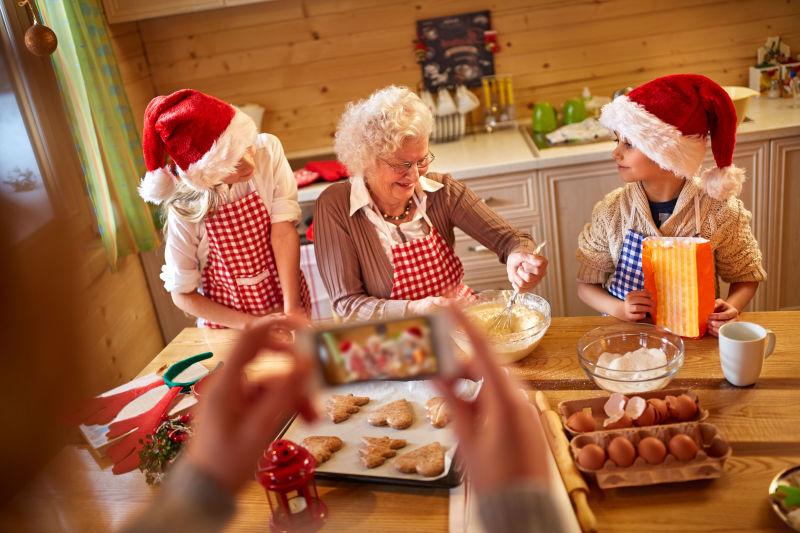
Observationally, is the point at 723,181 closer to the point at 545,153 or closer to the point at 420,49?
the point at 545,153

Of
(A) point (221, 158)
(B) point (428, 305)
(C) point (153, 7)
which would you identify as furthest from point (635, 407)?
(C) point (153, 7)

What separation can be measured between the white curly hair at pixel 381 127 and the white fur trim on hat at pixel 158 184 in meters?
0.46

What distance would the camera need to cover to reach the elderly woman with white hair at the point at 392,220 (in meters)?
1.68

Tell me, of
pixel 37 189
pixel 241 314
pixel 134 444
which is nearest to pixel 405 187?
pixel 241 314

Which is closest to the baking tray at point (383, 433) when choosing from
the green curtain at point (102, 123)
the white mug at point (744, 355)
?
the white mug at point (744, 355)

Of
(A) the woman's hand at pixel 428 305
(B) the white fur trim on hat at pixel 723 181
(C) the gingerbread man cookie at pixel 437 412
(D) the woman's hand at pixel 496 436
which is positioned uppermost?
(D) the woman's hand at pixel 496 436

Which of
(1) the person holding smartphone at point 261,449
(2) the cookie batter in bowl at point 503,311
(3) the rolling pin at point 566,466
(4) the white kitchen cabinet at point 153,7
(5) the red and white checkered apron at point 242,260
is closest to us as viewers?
(1) the person holding smartphone at point 261,449

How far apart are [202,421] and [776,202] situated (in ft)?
8.54

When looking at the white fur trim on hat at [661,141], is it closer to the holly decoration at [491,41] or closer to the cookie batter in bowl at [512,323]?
the cookie batter in bowl at [512,323]

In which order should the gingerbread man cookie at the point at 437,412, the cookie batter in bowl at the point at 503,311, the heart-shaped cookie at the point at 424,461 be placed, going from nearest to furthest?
the heart-shaped cookie at the point at 424,461
the gingerbread man cookie at the point at 437,412
the cookie batter in bowl at the point at 503,311

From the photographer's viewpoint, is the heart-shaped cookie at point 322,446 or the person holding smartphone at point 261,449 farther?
the heart-shaped cookie at point 322,446

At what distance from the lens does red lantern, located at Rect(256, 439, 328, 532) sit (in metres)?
0.99

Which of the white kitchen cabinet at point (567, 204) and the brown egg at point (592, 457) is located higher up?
the brown egg at point (592, 457)

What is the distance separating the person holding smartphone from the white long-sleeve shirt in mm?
1129
